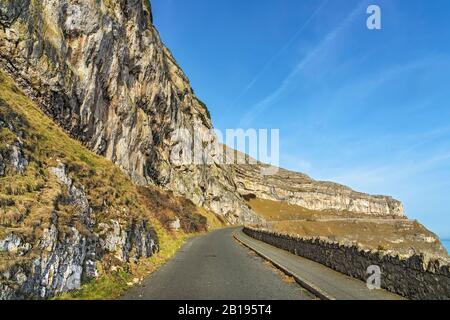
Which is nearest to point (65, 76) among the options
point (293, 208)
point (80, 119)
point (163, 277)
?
point (80, 119)

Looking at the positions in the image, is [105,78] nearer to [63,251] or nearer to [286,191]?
[63,251]

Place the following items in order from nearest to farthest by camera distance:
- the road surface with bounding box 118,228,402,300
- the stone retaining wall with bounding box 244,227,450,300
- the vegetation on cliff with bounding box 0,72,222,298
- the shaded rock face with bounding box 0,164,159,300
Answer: the shaded rock face with bounding box 0,164,159,300 → the stone retaining wall with bounding box 244,227,450,300 → the vegetation on cliff with bounding box 0,72,222,298 → the road surface with bounding box 118,228,402,300

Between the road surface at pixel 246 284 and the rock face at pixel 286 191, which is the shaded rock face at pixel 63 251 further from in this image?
the rock face at pixel 286 191

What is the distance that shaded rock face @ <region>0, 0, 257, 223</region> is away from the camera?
25.1 m

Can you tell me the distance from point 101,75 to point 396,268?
34.4 metres

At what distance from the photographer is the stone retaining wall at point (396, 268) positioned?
9023mm

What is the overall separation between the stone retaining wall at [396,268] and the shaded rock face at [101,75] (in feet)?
70.9

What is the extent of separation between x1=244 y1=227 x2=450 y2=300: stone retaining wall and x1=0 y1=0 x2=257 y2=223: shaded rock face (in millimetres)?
21619

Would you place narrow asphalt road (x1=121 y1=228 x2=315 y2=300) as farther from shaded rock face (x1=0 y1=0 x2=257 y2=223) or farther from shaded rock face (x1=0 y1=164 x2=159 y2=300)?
shaded rock face (x1=0 y1=0 x2=257 y2=223)

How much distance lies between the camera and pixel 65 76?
1155 inches

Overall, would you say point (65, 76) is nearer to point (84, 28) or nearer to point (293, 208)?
point (84, 28)

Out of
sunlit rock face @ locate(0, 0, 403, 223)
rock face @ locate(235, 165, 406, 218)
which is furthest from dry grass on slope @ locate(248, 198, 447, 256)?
sunlit rock face @ locate(0, 0, 403, 223)

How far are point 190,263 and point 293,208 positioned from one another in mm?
153410

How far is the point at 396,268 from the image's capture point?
10961mm
